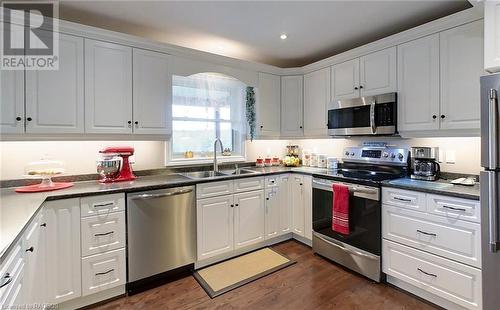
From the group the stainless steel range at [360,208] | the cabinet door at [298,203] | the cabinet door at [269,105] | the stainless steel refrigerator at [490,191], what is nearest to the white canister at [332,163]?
the stainless steel range at [360,208]

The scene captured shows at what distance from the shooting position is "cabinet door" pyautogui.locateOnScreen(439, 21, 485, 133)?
205 centimetres

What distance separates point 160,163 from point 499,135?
301 centimetres

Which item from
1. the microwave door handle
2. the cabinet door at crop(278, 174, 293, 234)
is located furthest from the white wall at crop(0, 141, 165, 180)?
the microwave door handle

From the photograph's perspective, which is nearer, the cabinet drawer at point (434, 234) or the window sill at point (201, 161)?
the cabinet drawer at point (434, 234)

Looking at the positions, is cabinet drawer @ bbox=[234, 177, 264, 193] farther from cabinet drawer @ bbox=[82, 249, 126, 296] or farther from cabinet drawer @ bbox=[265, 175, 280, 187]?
cabinet drawer @ bbox=[82, 249, 126, 296]

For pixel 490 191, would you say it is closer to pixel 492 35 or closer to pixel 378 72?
pixel 492 35

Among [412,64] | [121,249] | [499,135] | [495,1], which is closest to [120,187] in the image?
[121,249]

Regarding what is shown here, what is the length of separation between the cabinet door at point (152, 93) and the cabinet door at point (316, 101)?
6.19 ft

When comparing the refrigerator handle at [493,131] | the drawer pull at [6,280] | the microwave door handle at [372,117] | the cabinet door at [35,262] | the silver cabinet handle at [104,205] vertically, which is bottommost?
the cabinet door at [35,262]

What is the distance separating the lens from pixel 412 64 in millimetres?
2457

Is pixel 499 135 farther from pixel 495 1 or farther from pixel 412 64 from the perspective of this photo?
pixel 412 64

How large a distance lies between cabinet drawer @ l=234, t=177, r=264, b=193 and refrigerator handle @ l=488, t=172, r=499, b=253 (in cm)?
205

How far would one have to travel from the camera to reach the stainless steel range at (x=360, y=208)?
240 cm

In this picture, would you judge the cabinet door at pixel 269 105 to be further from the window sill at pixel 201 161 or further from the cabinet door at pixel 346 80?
the cabinet door at pixel 346 80
